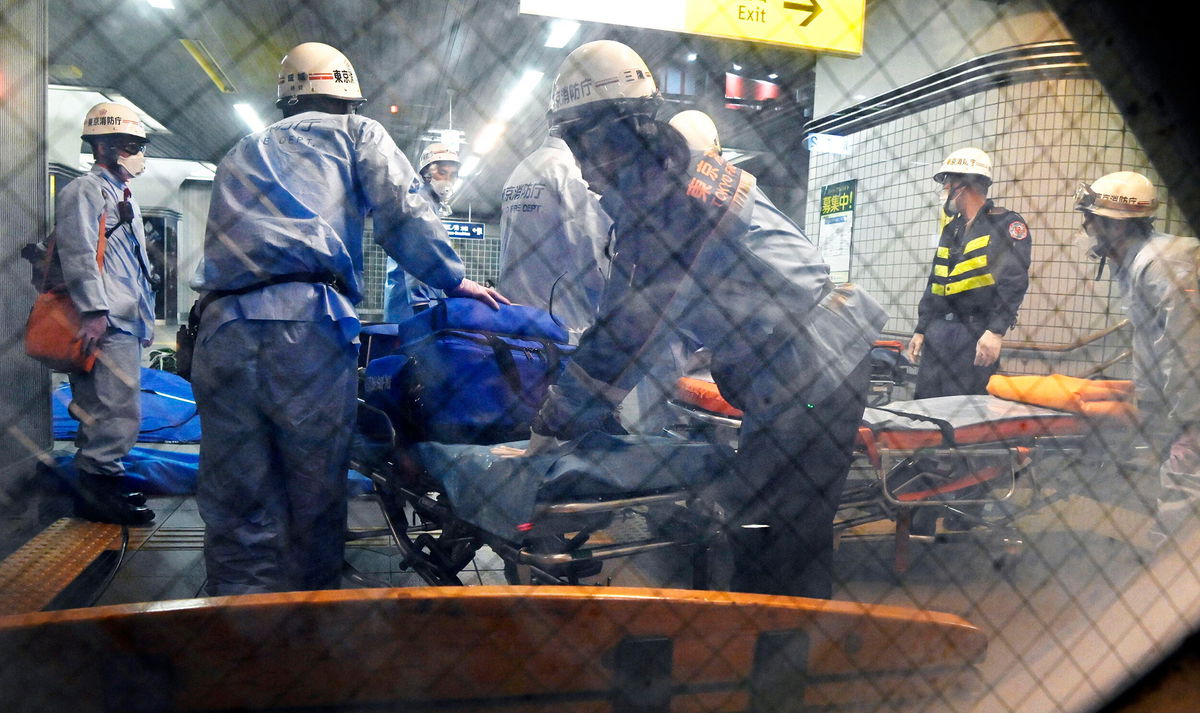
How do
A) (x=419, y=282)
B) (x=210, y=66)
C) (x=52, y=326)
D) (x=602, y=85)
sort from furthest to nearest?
(x=210, y=66)
(x=419, y=282)
(x=52, y=326)
(x=602, y=85)

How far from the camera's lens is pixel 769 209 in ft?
4.58

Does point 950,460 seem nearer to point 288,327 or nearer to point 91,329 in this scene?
point 288,327

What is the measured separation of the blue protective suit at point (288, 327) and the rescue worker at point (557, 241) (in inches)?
30.8

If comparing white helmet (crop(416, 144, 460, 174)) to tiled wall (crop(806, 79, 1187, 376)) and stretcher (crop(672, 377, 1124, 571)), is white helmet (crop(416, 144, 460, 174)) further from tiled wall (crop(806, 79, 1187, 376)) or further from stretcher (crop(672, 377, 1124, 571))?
tiled wall (crop(806, 79, 1187, 376))

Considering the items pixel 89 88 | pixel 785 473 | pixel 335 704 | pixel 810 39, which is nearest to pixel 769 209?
pixel 785 473

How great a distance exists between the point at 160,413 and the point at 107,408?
104 centimetres

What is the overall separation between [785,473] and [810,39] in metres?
2.05

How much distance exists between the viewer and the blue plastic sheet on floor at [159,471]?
2.53 m

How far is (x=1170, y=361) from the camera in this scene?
7.71ft

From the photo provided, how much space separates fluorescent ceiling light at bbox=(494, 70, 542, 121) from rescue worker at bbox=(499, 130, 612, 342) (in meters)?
2.78

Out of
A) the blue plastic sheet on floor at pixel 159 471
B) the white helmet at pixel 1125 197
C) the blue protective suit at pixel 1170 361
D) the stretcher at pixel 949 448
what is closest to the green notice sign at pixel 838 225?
the white helmet at pixel 1125 197

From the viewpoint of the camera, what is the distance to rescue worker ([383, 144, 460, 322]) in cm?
274

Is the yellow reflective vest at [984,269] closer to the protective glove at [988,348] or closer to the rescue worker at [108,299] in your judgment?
the protective glove at [988,348]

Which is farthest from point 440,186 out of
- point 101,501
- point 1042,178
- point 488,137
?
point 488,137
